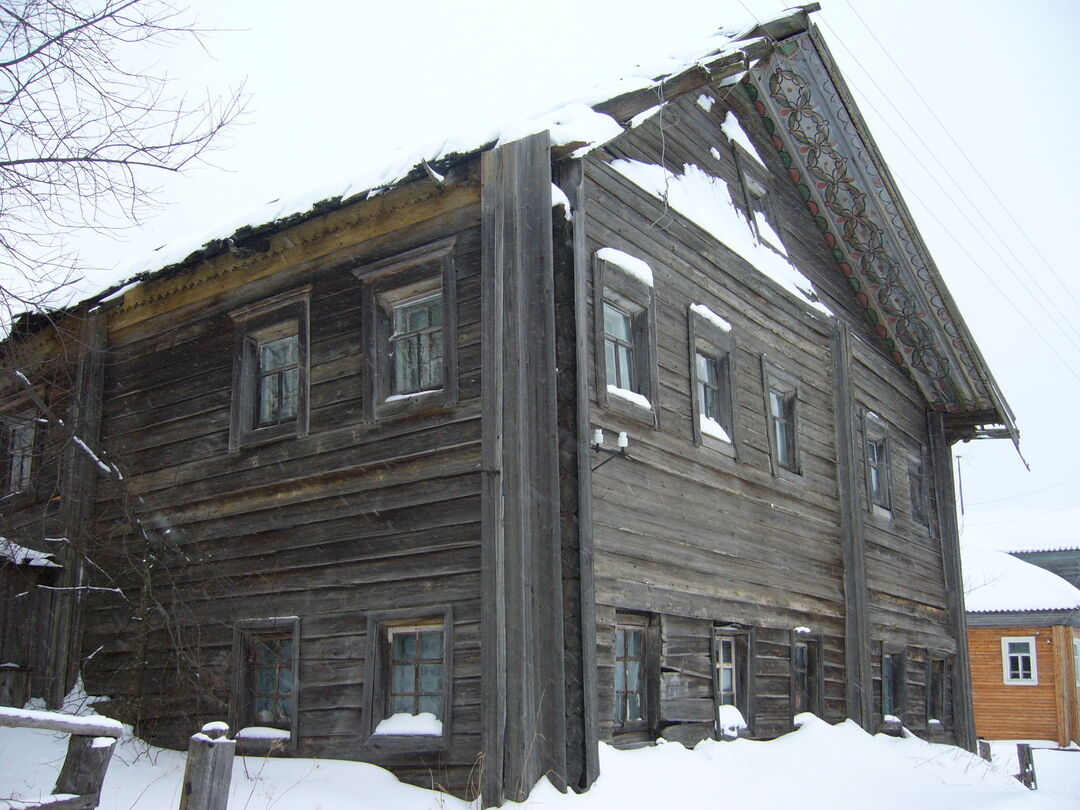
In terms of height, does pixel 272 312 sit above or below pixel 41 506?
above

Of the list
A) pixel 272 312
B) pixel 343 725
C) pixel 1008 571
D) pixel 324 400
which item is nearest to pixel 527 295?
pixel 324 400

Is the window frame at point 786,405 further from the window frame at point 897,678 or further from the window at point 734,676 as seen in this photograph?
the window frame at point 897,678

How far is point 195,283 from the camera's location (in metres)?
11.7

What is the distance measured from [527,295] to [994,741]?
77.4 ft

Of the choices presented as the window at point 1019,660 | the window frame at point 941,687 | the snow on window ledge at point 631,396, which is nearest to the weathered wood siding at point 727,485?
the snow on window ledge at point 631,396

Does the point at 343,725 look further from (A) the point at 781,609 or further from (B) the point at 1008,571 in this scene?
(B) the point at 1008,571

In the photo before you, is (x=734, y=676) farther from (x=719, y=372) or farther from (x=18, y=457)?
(x=18, y=457)

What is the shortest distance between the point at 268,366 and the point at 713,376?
473 cm

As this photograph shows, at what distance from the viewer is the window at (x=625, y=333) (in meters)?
9.47

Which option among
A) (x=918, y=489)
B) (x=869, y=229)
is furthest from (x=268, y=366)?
(x=918, y=489)

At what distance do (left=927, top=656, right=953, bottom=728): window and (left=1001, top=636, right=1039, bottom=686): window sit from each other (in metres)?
12.4

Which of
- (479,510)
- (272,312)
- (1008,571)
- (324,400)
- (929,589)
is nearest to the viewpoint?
(479,510)

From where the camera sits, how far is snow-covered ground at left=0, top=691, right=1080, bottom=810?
27.0ft

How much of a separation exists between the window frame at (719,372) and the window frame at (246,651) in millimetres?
4380
